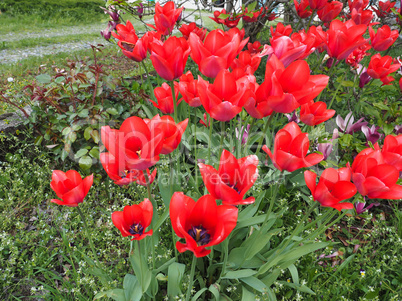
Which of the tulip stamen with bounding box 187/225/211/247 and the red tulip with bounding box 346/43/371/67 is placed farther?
the red tulip with bounding box 346/43/371/67

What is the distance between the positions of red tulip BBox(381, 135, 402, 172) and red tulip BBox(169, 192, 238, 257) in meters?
0.65

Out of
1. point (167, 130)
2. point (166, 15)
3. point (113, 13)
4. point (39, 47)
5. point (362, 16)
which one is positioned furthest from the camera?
point (39, 47)

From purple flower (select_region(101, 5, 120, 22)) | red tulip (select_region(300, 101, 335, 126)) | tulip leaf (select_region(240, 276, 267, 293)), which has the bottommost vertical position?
tulip leaf (select_region(240, 276, 267, 293))

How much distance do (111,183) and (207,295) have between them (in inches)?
59.1

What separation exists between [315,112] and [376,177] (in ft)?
2.06

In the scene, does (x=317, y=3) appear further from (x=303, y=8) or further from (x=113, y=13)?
(x=113, y=13)

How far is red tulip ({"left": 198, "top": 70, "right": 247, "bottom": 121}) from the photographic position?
1.03m

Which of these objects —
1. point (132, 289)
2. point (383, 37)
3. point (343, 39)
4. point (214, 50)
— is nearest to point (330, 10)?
point (383, 37)

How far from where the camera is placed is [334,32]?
1589mm

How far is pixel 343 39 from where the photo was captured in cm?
154

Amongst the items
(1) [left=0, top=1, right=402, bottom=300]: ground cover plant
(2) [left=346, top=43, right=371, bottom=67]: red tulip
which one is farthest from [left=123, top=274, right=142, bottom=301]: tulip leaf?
(2) [left=346, top=43, right=371, bottom=67]: red tulip

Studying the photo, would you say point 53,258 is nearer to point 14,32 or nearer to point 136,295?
point 136,295

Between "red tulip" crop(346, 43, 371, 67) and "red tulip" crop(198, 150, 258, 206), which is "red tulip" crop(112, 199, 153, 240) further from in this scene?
"red tulip" crop(346, 43, 371, 67)

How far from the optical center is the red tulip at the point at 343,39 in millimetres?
1497
